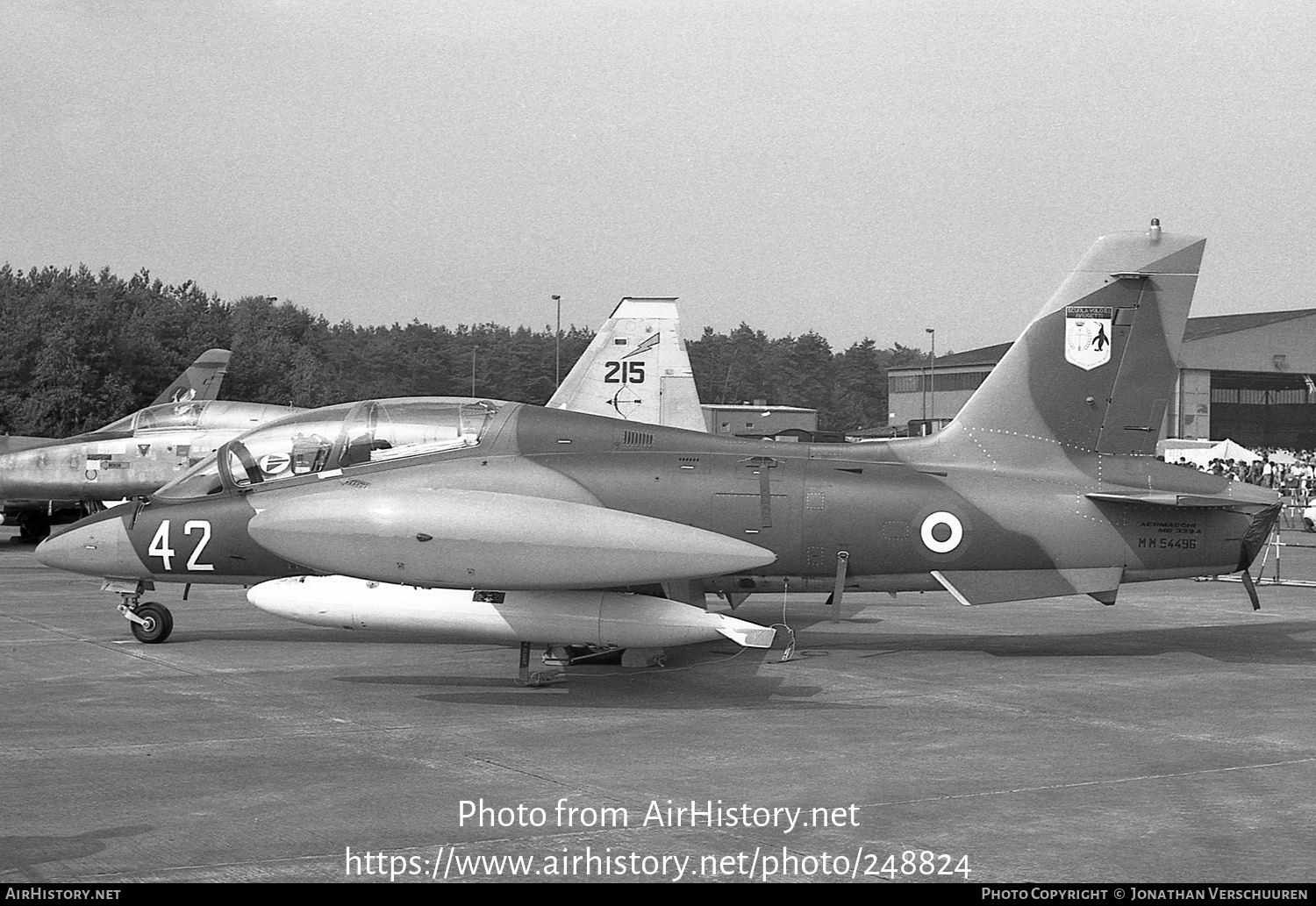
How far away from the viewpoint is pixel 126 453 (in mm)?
22953

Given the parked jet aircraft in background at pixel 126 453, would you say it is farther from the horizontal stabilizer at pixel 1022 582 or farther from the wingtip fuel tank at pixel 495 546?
the horizontal stabilizer at pixel 1022 582

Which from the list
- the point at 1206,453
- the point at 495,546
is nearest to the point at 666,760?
the point at 495,546

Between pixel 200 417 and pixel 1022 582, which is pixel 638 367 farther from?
pixel 1022 582

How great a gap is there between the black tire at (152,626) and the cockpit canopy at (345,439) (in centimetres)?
145

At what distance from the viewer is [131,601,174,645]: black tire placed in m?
12.9

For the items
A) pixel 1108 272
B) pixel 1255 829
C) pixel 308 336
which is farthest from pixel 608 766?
pixel 308 336

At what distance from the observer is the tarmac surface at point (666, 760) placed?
597 cm

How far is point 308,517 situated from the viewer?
32.7 feet

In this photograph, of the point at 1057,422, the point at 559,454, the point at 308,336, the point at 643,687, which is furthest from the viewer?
the point at 308,336

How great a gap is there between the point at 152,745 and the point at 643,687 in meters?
3.92

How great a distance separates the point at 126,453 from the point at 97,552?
37.6 ft

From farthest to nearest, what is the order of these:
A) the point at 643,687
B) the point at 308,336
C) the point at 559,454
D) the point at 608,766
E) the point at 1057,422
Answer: the point at 308,336, the point at 1057,422, the point at 559,454, the point at 643,687, the point at 608,766

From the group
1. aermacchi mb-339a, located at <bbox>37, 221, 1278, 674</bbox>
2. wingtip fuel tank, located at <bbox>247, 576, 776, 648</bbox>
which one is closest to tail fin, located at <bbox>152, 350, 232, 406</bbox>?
aermacchi mb-339a, located at <bbox>37, 221, 1278, 674</bbox>
